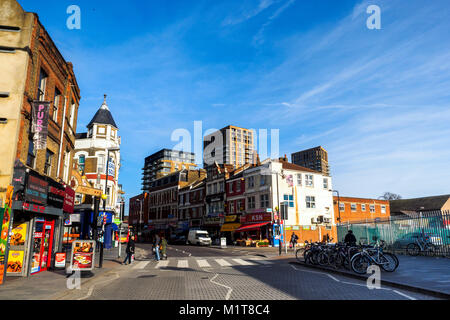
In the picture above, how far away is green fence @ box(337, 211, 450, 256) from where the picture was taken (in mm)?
18619

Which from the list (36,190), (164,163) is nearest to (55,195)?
(36,190)

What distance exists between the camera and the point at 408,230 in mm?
21188

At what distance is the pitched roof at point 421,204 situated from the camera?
7012 cm

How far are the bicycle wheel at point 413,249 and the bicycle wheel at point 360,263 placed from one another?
9.33m

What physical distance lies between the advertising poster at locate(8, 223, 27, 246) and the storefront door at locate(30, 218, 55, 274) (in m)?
0.91

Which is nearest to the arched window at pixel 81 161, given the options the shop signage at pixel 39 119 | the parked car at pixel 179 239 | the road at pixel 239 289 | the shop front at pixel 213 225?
the parked car at pixel 179 239

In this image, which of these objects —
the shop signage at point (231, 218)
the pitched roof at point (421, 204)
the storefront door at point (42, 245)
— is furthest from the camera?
the pitched roof at point (421, 204)

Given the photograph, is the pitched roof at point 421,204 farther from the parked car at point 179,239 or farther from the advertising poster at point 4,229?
the advertising poster at point 4,229

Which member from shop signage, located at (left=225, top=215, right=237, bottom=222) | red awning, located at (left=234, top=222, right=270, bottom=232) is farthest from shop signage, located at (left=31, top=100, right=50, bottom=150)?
shop signage, located at (left=225, top=215, right=237, bottom=222)

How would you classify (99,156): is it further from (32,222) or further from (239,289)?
(239,289)

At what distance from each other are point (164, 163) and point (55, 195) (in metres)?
133
